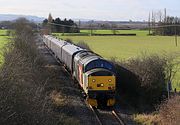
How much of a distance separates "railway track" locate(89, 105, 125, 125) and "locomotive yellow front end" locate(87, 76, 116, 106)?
642 millimetres

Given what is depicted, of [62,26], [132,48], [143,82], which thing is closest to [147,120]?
[143,82]

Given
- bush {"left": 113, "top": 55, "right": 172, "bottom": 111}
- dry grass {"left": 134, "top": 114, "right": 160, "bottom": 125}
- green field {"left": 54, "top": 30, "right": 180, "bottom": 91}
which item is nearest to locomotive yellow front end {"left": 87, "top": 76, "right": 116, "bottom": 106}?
dry grass {"left": 134, "top": 114, "right": 160, "bottom": 125}

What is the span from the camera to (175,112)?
57.7ft

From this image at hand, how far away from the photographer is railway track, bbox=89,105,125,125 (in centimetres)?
2038

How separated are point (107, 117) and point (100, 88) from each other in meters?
2.26

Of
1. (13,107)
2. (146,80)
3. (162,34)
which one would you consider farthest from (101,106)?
(162,34)

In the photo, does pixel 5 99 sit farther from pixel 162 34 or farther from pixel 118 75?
pixel 162 34

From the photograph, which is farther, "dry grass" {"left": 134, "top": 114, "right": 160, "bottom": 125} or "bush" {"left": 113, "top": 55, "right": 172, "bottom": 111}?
"bush" {"left": 113, "top": 55, "right": 172, "bottom": 111}

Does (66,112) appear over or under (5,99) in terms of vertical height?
under

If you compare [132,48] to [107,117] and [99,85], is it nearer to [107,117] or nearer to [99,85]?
[99,85]

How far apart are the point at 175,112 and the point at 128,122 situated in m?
3.70

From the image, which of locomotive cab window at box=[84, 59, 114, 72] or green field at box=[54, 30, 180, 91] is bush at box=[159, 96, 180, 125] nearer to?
locomotive cab window at box=[84, 59, 114, 72]

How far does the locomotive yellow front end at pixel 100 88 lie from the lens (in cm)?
2340

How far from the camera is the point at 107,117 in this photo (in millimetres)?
21828
